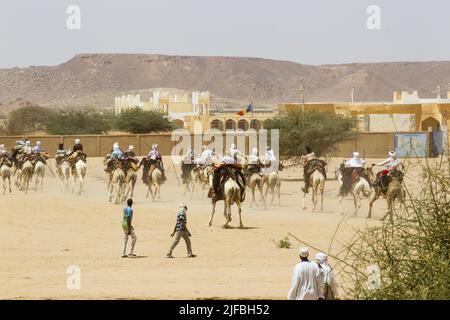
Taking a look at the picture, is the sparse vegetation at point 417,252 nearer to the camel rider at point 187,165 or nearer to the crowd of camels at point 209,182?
the crowd of camels at point 209,182

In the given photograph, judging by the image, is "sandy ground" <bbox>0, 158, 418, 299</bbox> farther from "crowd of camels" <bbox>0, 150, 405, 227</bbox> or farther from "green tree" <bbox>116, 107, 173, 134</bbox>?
"green tree" <bbox>116, 107, 173, 134</bbox>

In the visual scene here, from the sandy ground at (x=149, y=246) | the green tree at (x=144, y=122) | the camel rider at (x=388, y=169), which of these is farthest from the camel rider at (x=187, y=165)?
the green tree at (x=144, y=122)

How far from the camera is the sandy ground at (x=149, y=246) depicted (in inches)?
730

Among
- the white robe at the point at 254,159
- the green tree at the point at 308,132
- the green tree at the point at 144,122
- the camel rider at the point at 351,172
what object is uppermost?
the green tree at the point at 144,122

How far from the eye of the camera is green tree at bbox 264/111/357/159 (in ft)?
183

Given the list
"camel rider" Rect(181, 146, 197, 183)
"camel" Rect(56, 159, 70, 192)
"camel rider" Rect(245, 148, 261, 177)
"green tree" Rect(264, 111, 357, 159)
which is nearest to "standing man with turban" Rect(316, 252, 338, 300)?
"camel rider" Rect(245, 148, 261, 177)

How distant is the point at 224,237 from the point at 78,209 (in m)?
9.22

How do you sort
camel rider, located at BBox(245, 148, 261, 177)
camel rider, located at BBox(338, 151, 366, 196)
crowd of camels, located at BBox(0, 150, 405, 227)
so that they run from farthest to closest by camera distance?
camel rider, located at BBox(245, 148, 261, 177) < camel rider, located at BBox(338, 151, 366, 196) < crowd of camels, located at BBox(0, 150, 405, 227)

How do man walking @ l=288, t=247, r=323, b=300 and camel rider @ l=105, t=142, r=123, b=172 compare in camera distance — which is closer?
man walking @ l=288, t=247, r=323, b=300

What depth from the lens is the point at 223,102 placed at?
171 m

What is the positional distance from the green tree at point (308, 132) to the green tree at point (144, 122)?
2654 centimetres

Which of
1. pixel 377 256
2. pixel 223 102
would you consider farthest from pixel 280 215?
pixel 223 102

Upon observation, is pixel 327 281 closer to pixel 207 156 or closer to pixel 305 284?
pixel 305 284

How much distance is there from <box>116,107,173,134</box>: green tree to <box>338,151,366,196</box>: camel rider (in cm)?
5258
